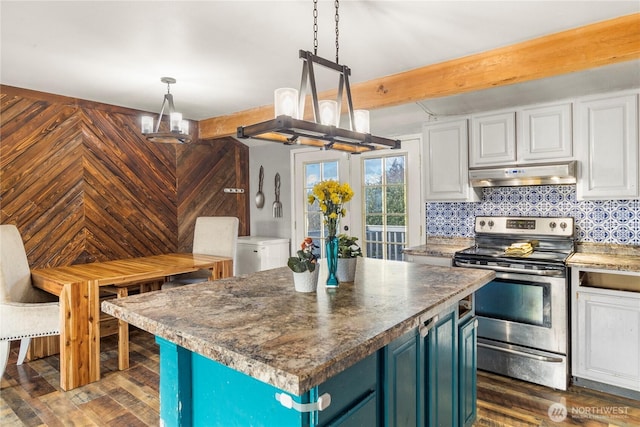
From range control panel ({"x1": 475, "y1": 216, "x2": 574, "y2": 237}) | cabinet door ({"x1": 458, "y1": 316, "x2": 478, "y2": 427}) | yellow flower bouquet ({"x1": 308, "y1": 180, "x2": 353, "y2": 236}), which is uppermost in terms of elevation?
yellow flower bouquet ({"x1": 308, "y1": 180, "x2": 353, "y2": 236})

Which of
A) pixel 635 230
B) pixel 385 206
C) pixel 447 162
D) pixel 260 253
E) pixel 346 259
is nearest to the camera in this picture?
pixel 346 259

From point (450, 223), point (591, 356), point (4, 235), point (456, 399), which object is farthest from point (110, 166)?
point (591, 356)

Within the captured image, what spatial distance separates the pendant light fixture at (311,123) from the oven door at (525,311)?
1.49m

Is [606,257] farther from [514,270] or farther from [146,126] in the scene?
[146,126]

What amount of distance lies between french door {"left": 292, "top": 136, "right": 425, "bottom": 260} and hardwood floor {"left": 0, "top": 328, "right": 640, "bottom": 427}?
5.23ft

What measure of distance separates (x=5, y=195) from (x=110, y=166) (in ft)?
3.08

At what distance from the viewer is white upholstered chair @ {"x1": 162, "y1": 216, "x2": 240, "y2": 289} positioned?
3.91 m

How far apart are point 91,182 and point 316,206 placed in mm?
2502

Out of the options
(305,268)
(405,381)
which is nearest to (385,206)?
(305,268)

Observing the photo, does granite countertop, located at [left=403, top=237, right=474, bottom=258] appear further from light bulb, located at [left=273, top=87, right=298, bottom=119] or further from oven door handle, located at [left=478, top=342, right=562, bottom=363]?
light bulb, located at [left=273, top=87, right=298, bottom=119]

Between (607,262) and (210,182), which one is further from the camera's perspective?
(210,182)

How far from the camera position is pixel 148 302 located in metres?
1.56

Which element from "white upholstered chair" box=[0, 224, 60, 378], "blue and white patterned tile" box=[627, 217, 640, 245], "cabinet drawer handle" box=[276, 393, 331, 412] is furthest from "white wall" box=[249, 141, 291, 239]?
"cabinet drawer handle" box=[276, 393, 331, 412]

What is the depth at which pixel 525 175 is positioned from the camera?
117 inches
